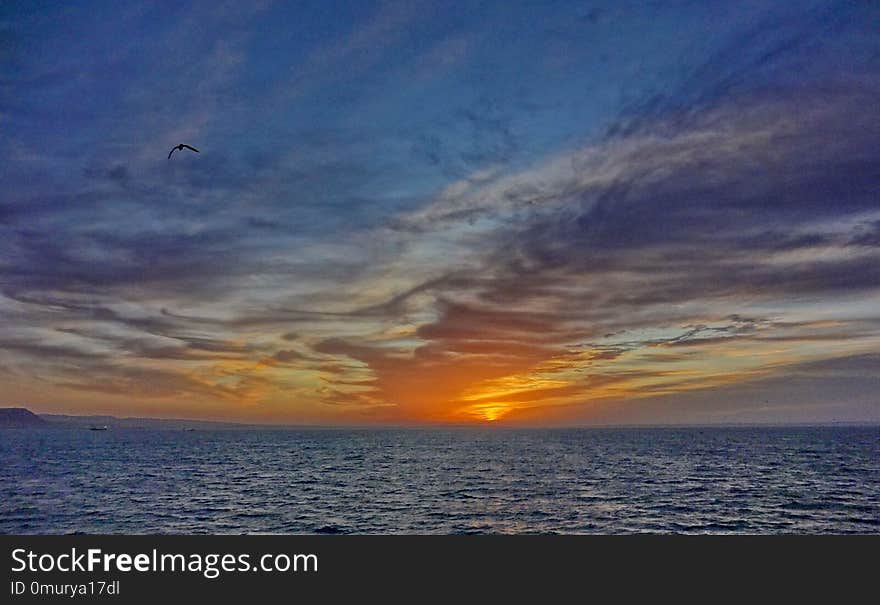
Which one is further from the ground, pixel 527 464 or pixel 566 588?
pixel 566 588

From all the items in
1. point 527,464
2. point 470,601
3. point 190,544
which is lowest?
point 527,464

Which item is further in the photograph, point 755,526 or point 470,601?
point 755,526

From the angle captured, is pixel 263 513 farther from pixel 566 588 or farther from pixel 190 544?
pixel 566 588

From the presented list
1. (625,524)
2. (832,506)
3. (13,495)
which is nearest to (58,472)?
(13,495)

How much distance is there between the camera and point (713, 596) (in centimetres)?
1998

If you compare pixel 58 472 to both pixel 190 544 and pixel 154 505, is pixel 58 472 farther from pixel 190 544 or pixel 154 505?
pixel 190 544

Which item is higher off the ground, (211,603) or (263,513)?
(211,603)

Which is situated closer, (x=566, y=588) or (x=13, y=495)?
(x=566, y=588)

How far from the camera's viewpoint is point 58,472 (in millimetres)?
107500

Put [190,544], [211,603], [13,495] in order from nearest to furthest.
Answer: [211,603] < [190,544] < [13,495]

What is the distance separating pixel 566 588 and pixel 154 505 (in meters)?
62.6

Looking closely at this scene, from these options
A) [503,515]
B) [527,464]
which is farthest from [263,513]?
[527,464]

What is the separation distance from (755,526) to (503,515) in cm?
2523

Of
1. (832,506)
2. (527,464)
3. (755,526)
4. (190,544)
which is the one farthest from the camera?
(527,464)
